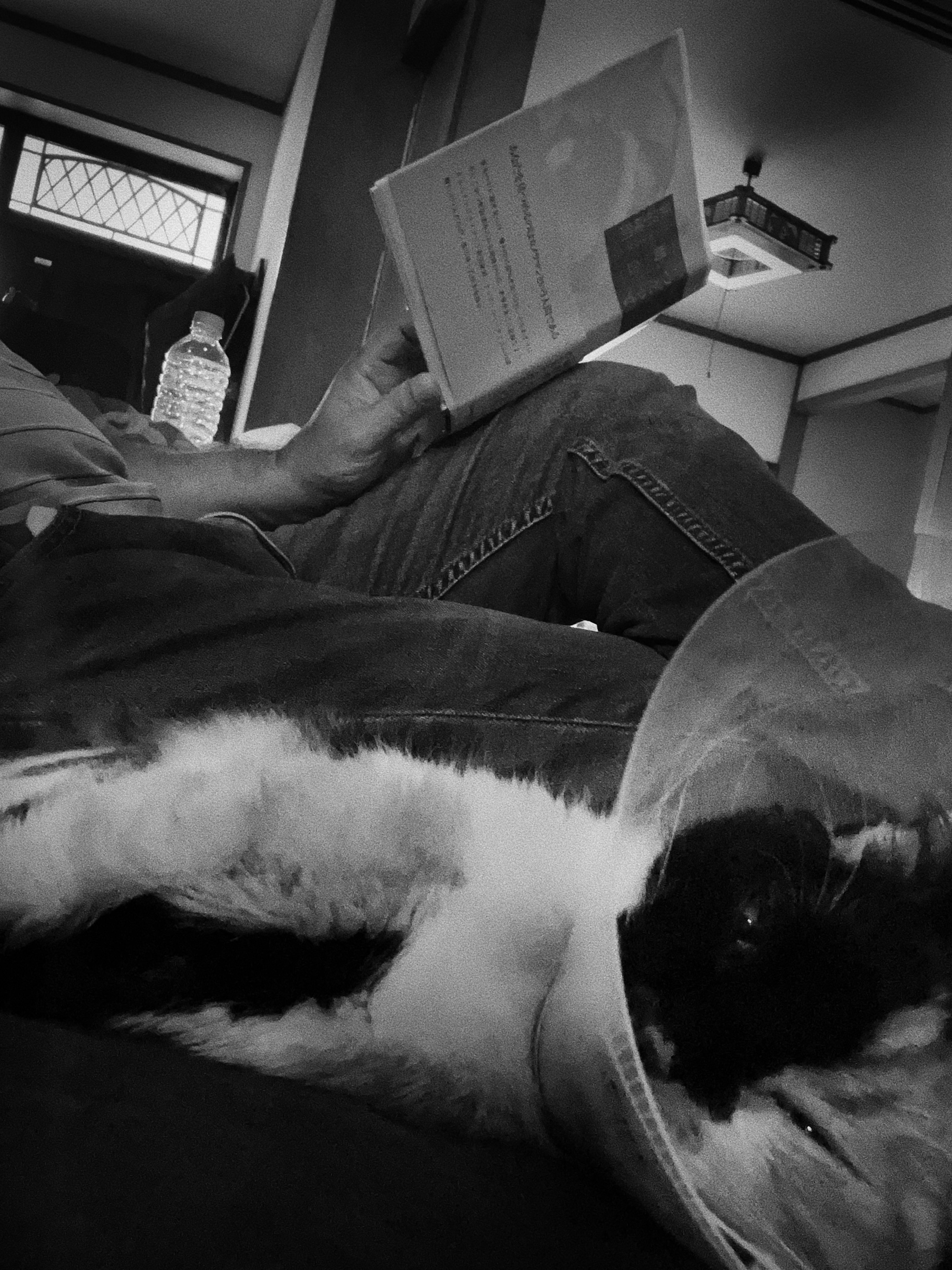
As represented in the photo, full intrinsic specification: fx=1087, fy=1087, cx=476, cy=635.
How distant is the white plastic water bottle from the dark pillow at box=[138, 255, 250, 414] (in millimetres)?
14

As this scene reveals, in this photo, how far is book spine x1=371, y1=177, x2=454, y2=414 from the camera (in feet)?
2.15

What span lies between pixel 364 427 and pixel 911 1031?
21.4 inches

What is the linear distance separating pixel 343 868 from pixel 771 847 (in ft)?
0.40

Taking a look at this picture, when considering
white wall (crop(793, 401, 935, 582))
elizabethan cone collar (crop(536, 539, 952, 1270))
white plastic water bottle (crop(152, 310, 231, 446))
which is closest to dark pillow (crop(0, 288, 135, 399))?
white plastic water bottle (crop(152, 310, 231, 446))

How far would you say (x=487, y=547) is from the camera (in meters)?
0.61

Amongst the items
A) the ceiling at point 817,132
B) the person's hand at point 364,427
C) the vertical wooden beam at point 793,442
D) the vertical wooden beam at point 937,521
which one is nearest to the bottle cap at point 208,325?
the ceiling at point 817,132

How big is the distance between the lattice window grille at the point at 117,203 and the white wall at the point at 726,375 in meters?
0.59

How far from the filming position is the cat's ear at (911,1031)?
0.27 meters

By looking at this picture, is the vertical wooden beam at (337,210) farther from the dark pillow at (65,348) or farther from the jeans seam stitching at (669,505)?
the jeans seam stitching at (669,505)

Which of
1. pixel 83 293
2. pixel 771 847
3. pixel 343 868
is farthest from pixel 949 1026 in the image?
pixel 83 293

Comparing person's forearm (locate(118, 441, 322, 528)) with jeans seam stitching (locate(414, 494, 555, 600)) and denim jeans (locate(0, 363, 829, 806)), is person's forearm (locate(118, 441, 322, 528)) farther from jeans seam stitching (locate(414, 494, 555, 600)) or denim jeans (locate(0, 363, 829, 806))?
denim jeans (locate(0, 363, 829, 806))

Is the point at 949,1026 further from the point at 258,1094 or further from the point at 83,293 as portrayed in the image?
the point at 83,293

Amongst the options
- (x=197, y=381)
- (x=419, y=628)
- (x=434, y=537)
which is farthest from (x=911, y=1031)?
(x=197, y=381)

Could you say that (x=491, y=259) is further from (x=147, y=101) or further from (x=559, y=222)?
(x=147, y=101)
